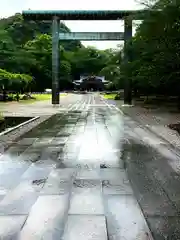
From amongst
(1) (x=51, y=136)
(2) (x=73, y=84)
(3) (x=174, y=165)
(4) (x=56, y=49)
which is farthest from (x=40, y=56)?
(3) (x=174, y=165)

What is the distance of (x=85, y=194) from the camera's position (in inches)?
196

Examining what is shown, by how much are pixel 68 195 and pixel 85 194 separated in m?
0.23

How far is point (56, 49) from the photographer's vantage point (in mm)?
29609

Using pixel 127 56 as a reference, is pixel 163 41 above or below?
below

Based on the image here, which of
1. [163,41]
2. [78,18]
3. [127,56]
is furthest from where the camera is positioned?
[78,18]

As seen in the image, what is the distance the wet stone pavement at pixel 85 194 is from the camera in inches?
147

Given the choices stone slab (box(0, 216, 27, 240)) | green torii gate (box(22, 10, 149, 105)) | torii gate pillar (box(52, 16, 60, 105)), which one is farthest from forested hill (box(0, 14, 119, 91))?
stone slab (box(0, 216, 27, 240))

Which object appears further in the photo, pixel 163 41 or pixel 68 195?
pixel 163 41

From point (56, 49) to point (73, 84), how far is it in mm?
49623

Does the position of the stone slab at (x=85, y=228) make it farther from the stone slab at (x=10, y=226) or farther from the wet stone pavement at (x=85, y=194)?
the stone slab at (x=10, y=226)

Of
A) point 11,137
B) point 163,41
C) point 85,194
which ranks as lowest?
point 11,137

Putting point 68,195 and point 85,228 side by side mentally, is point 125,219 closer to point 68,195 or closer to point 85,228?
point 85,228

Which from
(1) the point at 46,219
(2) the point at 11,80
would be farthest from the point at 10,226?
(2) the point at 11,80

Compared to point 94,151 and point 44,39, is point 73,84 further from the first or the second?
point 94,151
